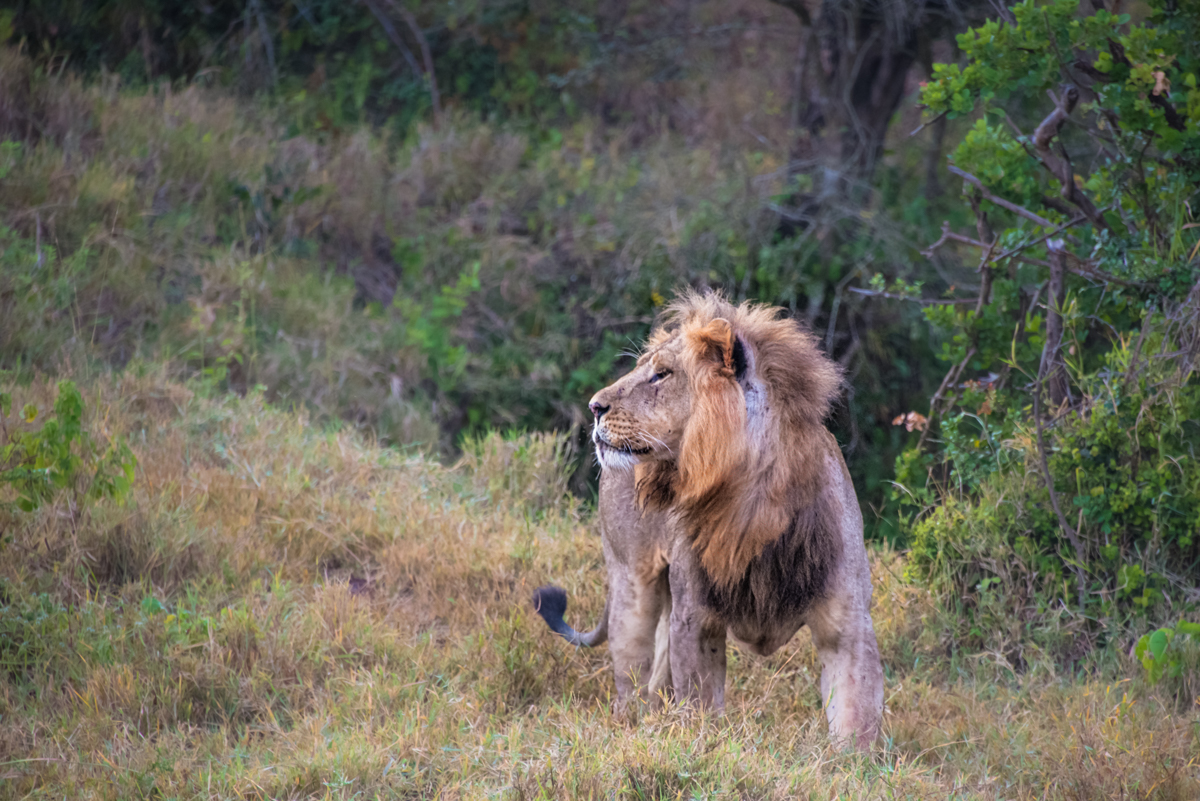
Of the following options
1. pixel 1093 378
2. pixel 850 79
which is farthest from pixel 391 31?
pixel 1093 378

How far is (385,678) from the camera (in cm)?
420

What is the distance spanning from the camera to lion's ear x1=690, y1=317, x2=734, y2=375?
10.8 ft

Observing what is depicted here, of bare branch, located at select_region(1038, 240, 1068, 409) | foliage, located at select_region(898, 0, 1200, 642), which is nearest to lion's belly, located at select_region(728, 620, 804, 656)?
foliage, located at select_region(898, 0, 1200, 642)

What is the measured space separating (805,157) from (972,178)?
445cm

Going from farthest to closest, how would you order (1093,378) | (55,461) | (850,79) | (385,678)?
(850,79) < (1093,378) < (55,461) < (385,678)

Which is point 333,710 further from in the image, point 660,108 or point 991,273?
point 660,108

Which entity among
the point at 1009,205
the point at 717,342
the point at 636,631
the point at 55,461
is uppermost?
the point at 717,342

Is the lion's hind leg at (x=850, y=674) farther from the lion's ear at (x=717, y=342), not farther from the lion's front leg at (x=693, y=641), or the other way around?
the lion's ear at (x=717, y=342)

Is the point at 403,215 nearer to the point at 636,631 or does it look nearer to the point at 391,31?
the point at 391,31

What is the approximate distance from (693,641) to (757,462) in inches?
26.3

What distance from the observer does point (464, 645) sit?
14.9ft

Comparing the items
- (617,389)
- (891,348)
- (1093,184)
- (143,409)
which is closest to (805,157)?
(891,348)

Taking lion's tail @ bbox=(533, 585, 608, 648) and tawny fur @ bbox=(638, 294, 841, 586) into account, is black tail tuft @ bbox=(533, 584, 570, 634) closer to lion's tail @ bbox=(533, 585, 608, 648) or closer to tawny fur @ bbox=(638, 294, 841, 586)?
lion's tail @ bbox=(533, 585, 608, 648)

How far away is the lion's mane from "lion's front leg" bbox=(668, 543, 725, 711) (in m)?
0.10
